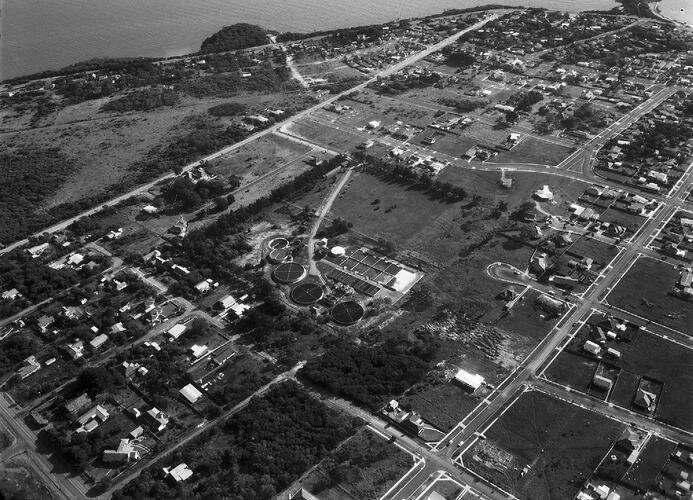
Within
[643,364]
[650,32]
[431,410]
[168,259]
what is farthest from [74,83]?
[650,32]

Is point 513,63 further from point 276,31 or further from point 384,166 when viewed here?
point 276,31

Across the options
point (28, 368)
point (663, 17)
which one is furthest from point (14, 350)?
point (663, 17)

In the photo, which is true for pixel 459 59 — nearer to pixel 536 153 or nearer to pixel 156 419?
pixel 536 153

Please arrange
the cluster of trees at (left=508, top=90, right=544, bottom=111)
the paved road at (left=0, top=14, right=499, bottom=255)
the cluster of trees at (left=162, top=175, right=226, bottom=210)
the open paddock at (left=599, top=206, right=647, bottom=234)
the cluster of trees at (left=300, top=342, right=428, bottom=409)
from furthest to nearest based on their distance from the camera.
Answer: the cluster of trees at (left=508, top=90, right=544, bottom=111)
the cluster of trees at (left=162, top=175, right=226, bottom=210)
the paved road at (left=0, top=14, right=499, bottom=255)
the open paddock at (left=599, top=206, right=647, bottom=234)
the cluster of trees at (left=300, top=342, right=428, bottom=409)

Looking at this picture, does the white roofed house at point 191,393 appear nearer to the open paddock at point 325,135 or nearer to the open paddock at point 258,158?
the open paddock at point 258,158

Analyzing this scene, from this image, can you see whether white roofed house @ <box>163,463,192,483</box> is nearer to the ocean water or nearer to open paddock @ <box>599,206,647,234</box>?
open paddock @ <box>599,206,647,234</box>

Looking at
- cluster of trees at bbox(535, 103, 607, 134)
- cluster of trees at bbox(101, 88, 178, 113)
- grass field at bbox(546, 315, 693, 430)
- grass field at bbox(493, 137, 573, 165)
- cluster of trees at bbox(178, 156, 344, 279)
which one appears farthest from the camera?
cluster of trees at bbox(101, 88, 178, 113)

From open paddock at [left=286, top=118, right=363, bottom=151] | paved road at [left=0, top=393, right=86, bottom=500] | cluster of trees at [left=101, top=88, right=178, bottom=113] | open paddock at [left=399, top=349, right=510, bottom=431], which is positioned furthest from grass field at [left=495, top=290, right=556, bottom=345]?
cluster of trees at [left=101, top=88, right=178, bottom=113]
